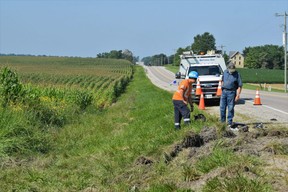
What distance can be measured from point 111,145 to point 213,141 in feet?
10.4

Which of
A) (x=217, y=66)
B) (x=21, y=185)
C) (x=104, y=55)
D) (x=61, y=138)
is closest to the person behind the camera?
(x=21, y=185)

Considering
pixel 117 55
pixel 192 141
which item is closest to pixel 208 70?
pixel 192 141

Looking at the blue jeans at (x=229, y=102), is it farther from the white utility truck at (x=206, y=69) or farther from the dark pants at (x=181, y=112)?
the white utility truck at (x=206, y=69)

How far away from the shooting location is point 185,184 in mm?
5988

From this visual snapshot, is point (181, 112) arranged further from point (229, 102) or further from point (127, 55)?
point (127, 55)

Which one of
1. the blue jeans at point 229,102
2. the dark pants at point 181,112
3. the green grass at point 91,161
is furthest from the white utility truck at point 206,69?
the dark pants at point 181,112

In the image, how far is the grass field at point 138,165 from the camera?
5880mm

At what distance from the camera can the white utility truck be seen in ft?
62.4

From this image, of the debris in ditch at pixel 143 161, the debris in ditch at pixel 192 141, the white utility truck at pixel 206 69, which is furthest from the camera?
the white utility truck at pixel 206 69

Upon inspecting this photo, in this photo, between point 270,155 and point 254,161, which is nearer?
point 254,161

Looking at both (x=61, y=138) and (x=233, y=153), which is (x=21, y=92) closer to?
(x=61, y=138)

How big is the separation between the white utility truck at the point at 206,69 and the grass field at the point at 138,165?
7048 mm

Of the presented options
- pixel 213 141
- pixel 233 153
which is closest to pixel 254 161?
pixel 233 153

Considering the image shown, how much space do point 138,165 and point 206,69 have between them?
12.9m
